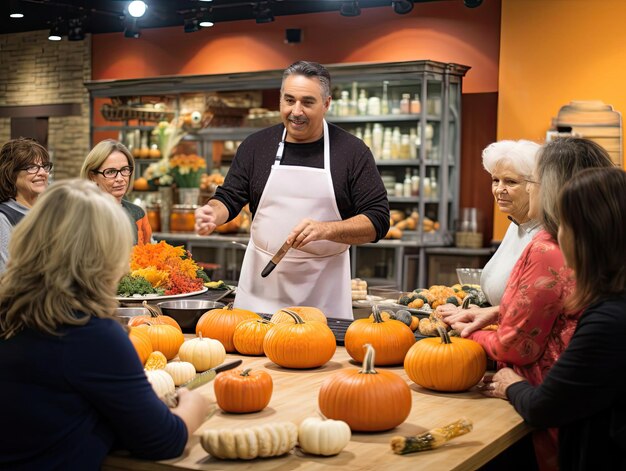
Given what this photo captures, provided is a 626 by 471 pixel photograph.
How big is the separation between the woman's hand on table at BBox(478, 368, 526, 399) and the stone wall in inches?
380

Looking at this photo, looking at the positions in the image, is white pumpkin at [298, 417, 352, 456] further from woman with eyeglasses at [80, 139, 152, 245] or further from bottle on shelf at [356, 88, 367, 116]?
bottle on shelf at [356, 88, 367, 116]

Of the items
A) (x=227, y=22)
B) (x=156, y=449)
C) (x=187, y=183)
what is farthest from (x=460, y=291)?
(x=227, y=22)

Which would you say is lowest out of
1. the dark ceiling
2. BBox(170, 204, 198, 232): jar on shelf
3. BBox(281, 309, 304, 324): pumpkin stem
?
BBox(281, 309, 304, 324): pumpkin stem

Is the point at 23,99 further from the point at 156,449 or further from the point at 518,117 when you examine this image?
the point at 156,449

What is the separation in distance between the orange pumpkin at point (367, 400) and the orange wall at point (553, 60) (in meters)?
6.36

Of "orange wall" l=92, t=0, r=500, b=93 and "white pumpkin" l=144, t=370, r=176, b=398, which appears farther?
"orange wall" l=92, t=0, r=500, b=93

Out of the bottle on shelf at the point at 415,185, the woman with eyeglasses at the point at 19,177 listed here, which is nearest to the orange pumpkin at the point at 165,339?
the woman with eyeglasses at the point at 19,177

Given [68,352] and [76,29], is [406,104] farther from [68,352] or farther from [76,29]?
[68,352]

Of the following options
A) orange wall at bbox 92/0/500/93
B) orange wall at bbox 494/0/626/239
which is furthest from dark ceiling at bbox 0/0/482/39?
orange wall at bbox 494/0/626/239

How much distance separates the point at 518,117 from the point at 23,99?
7.17 metres

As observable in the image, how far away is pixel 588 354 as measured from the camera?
2.08m

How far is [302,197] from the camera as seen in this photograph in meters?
4.08

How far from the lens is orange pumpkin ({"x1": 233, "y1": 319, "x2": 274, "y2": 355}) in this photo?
2.91 meters

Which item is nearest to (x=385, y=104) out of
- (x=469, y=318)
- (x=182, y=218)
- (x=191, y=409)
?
(x=182, y=218)
